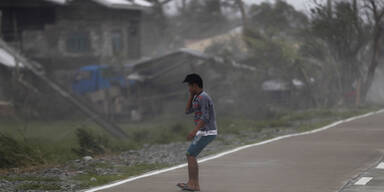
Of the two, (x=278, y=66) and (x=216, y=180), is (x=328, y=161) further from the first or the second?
(x=278, y=66)

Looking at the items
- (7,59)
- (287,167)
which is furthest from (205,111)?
(7,59)

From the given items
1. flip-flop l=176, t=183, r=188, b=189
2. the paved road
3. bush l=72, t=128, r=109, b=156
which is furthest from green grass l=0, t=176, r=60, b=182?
bush l=72, t=128, r=109, b=156

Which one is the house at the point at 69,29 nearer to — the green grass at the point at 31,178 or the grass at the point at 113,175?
the grass at the point at 113,175

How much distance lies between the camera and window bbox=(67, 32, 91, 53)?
4044 centimetres

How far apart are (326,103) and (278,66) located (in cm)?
282

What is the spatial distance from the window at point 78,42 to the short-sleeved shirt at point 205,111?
99.5 ft

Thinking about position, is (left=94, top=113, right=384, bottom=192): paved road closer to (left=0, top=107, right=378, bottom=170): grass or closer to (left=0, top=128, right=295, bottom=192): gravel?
(left=0, top=128, right=295, bottom=192): gravel

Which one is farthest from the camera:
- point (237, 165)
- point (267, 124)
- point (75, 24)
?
point (75, 24)

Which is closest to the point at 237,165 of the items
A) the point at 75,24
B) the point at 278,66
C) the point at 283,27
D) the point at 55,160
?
the point at 55,160

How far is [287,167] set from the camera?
13.3 metres

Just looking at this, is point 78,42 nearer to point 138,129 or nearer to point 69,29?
point 69,29

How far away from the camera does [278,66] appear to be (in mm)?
34406

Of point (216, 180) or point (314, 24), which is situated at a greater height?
point (314, 24)

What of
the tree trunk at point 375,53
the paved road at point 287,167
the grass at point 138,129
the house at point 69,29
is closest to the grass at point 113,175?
the paved road at point 287,167
